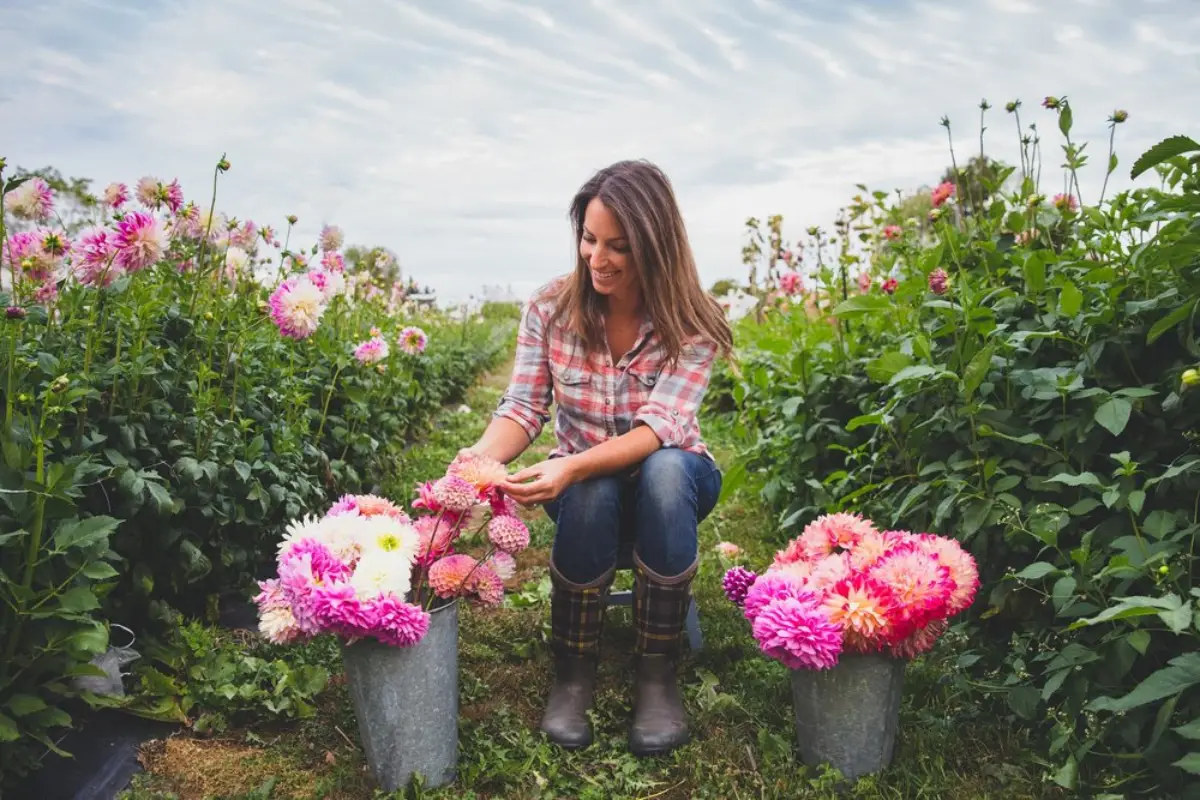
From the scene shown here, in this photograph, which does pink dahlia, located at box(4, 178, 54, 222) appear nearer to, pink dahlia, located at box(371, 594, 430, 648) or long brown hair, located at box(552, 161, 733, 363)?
long brown hair, located at box(552, 161, 733, 363)

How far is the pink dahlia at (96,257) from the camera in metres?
1.87

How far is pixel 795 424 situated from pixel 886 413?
0.76 meters

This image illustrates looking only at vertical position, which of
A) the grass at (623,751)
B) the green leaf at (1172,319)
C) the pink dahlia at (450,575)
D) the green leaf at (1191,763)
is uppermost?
the green leaf at (1172,319)

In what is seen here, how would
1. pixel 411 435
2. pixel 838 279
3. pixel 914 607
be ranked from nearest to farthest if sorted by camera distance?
pixel 914 607, pixel 838 279, pixel 411 435

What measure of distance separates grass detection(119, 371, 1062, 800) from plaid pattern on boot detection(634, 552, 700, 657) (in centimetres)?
17

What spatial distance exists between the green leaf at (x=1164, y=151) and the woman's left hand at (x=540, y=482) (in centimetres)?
115

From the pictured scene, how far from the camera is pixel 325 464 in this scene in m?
2.89

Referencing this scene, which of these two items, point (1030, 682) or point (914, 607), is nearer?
point (914, 607)

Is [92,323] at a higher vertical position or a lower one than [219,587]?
higher

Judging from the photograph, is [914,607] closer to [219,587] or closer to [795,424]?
[795,424]

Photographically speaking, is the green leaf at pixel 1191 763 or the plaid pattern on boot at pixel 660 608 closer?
the green leaf at pixel 1191 763

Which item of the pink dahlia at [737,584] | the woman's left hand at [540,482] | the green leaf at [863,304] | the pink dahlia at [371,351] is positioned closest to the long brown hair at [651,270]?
the green leaf at [863,304]

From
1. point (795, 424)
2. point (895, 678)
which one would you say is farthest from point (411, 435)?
A: point (895, 678)

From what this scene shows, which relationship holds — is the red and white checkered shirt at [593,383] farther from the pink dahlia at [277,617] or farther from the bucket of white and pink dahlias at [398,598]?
the pink dahlia at [277,617]
